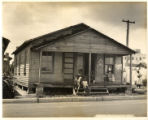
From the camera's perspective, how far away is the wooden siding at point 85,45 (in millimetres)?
9828

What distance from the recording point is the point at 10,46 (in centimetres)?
773

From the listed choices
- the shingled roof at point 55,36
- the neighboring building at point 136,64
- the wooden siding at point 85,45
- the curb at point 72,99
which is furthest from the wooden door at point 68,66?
the neighboring building at point 136,64

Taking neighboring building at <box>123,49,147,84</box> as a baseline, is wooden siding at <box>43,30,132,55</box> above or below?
above

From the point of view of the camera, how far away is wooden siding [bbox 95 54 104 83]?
9.65 meters

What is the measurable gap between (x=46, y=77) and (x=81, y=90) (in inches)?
43.3

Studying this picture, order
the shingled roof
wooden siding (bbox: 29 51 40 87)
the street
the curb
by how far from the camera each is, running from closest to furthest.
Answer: the street < the curb < the shingled roof < wooden siding (bbox: 29 51 40 87)

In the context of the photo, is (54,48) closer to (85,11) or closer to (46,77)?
(46,77)

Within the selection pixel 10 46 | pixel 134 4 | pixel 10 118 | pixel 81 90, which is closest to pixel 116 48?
pixel 81 90

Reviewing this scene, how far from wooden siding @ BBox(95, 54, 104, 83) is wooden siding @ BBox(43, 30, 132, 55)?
0.34 metres

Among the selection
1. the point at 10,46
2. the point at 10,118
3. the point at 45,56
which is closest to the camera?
the point at 10,118

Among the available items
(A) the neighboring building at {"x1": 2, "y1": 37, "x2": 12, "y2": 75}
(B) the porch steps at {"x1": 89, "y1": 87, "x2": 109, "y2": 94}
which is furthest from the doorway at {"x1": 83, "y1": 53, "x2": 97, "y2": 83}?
(A) the neighboring building at {"x1": 2, "y1": 37, "x2": 12, "y2": 75}

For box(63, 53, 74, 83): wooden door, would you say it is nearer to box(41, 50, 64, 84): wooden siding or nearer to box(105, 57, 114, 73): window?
box(41, 50, 64, 84): wooden siding

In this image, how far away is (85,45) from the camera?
10234 mm

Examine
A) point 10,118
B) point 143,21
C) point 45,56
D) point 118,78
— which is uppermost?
point 143,21
